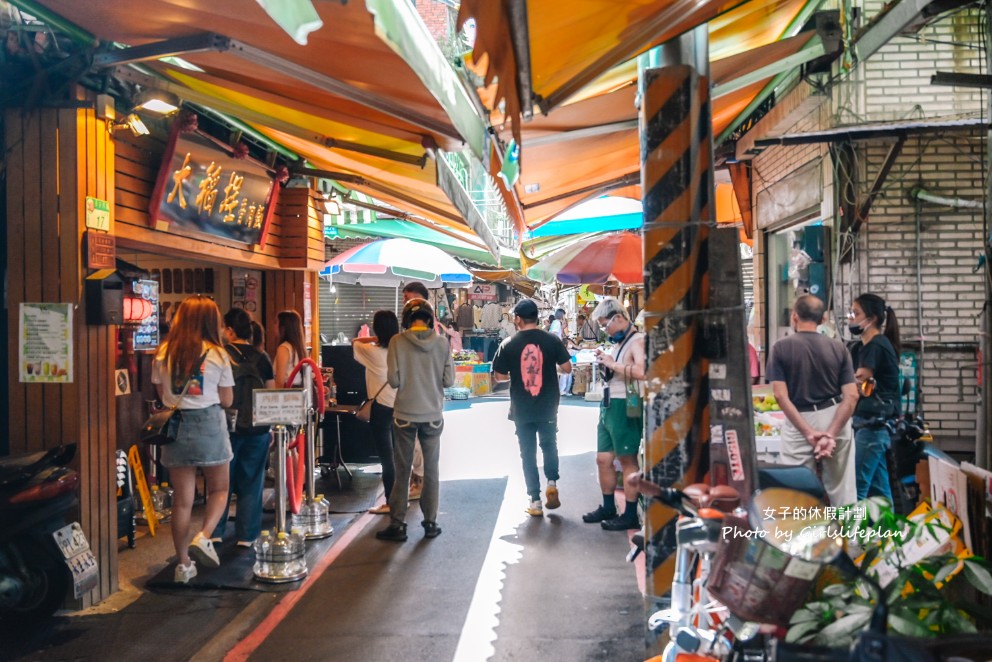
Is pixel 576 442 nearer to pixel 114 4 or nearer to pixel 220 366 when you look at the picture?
pixel 220 366

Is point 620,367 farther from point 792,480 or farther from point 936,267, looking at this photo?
point 936,267

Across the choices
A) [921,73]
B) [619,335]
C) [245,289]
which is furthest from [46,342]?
[921,73]

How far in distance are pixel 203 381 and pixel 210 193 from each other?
202cm

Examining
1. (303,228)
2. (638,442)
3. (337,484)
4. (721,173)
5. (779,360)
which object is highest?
(721,173)

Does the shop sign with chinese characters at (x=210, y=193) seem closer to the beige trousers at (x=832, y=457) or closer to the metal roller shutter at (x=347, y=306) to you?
the beige trousers at (x=832, y=457)

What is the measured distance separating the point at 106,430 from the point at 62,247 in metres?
1.28

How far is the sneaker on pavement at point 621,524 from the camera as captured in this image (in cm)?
725

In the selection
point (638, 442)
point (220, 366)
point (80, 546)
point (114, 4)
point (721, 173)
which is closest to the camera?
point (114, 4)

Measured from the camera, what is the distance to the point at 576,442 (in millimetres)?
12258

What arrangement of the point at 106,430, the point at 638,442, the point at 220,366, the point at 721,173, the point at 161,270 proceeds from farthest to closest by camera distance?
the point at 721,173 → the point at 161,270 → the point at 638,442 → the point at 220,366 → the point at 106,430

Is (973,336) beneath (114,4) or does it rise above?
beneath

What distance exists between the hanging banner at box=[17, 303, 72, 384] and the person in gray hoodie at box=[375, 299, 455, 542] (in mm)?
2638

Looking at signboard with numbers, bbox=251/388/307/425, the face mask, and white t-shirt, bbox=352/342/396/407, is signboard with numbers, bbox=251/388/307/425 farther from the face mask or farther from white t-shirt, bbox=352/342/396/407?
A: the face mask

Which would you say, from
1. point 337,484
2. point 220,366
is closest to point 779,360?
point 220,366
